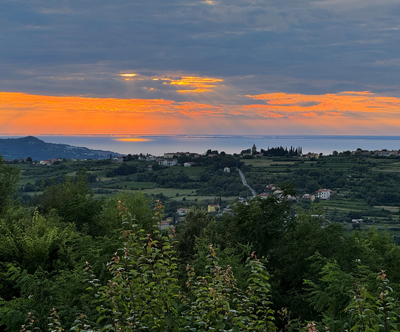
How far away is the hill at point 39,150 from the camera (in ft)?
328

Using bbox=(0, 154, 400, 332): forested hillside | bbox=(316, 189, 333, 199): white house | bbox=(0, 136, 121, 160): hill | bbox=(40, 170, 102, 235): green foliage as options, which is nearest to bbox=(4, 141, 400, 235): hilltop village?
bbox=(316, 189, 333, 199): white house

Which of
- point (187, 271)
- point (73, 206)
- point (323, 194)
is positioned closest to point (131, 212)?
point (73, 206)

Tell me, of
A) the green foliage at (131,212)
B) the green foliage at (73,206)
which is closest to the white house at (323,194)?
the green foliage at (131,212)

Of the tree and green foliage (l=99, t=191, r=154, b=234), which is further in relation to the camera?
the tree

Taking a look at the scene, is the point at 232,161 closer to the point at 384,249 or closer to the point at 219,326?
the point at 384,249

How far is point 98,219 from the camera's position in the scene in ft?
61.2

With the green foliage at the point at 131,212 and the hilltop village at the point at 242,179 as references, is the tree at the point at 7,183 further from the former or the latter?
the hilltop village at the point at 242,179

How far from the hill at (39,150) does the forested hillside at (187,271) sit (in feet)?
277

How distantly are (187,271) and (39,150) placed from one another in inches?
4300

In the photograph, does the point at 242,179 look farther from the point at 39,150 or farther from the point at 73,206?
the point at 39,150

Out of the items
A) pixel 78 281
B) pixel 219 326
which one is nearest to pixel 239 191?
pixel 78 281

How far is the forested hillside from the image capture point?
16.2 ft

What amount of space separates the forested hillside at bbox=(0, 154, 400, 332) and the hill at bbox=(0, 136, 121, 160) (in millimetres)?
84469

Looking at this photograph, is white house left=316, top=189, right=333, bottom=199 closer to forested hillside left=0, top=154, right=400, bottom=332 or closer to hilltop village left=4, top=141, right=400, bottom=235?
hilltop village left=4, top=141, right=400, bottom=235
